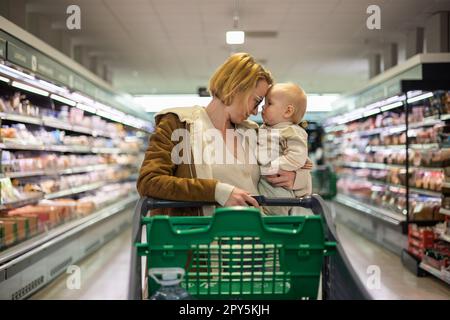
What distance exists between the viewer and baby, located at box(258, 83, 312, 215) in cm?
186

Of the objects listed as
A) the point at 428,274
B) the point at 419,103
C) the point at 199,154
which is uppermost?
the point at 419,103

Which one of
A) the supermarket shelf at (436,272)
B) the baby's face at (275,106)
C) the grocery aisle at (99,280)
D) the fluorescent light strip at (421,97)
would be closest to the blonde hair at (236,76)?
the baby's face at (275,106)

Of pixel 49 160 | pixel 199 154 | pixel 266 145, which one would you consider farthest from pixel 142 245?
pixel 49 160

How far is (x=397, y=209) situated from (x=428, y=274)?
1466 mm

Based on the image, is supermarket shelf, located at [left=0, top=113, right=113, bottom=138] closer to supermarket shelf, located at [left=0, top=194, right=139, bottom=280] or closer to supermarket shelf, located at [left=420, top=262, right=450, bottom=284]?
supermarket shelf, located at [left=0, top=194, right=139, bottom=280]

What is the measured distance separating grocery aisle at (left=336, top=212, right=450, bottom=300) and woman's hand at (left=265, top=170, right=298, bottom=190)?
3416 mm

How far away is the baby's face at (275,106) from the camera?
1.88m

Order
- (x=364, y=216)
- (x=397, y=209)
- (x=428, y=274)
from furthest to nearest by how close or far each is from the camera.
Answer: (x=364, y=216) → (x=397, y=209) → (x=428, y=274)

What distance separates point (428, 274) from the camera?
573cm

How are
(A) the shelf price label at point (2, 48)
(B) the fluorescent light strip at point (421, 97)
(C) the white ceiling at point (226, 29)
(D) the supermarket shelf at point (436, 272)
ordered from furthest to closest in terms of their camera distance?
(C) the white ceiling at point (226, 29) < (B) the fluorescent light strip at point (421, 97) < (D) the supermarket shelf at point (436, 272) < (A) the shelf price label at point (2, 48)

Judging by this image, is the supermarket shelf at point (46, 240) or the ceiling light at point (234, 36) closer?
the supermarket shelf at point (46, 240)

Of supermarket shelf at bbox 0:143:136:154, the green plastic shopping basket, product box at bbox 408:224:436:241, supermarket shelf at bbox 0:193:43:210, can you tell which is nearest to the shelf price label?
supermarket shelf at bbox 0:143:136:154

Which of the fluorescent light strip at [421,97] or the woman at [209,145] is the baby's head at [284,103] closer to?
the woman at [209,145]
